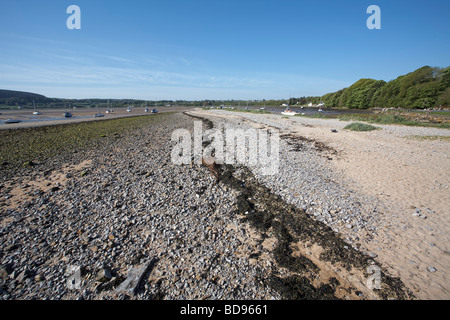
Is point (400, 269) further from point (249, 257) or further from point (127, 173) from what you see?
point (127, 173)

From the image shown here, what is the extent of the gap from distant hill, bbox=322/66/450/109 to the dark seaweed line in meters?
61.2

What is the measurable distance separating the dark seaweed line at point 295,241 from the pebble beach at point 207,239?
24mm

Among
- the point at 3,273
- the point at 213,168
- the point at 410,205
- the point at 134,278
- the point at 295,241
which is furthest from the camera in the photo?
the point at 213,168

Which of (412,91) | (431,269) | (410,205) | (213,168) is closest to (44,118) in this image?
(213,168)

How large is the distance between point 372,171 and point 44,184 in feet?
53.3

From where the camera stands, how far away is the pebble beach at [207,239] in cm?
389

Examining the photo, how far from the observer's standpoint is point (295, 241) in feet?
17.3

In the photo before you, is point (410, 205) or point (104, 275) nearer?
point (104, 275)

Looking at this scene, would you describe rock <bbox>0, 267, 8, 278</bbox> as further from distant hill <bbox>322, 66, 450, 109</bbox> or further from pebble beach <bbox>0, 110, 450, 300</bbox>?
distant hill <bbox>322, 66, 450, 109</bbox>

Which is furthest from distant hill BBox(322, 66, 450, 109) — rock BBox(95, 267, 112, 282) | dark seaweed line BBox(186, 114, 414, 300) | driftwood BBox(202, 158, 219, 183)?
rock BBox(95, 267, 112, 282)

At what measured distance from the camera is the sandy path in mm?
4148

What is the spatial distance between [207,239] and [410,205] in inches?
290

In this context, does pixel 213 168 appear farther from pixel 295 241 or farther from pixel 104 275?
pixel 104 275
